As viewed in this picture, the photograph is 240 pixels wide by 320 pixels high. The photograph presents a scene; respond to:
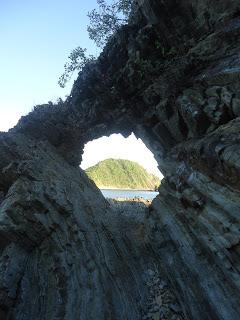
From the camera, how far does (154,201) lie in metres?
18.6

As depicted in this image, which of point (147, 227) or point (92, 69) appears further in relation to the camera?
point (92, 69)

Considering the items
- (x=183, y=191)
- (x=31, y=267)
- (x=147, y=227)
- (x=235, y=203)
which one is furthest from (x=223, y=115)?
(x=31, y=267)

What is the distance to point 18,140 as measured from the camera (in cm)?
2473

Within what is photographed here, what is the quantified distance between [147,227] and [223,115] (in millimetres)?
8398

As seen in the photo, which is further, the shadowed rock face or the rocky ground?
the rocky ground

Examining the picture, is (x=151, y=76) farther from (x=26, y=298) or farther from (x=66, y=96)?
(x=26, y=298)

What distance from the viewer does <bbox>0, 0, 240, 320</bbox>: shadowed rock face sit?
41.9 ft

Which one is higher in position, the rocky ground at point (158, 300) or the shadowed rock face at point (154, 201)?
the shadowed rock face at point (154, 201)

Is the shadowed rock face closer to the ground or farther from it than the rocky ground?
farther from it

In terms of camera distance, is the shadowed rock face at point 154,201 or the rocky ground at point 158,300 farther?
the rocky ground at point 158,300

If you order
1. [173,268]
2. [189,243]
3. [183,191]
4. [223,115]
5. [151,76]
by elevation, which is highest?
[151,76]

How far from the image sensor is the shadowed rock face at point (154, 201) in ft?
41.9

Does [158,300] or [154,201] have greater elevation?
[154,201]

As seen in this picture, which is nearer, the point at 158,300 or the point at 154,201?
the point at 158,300
